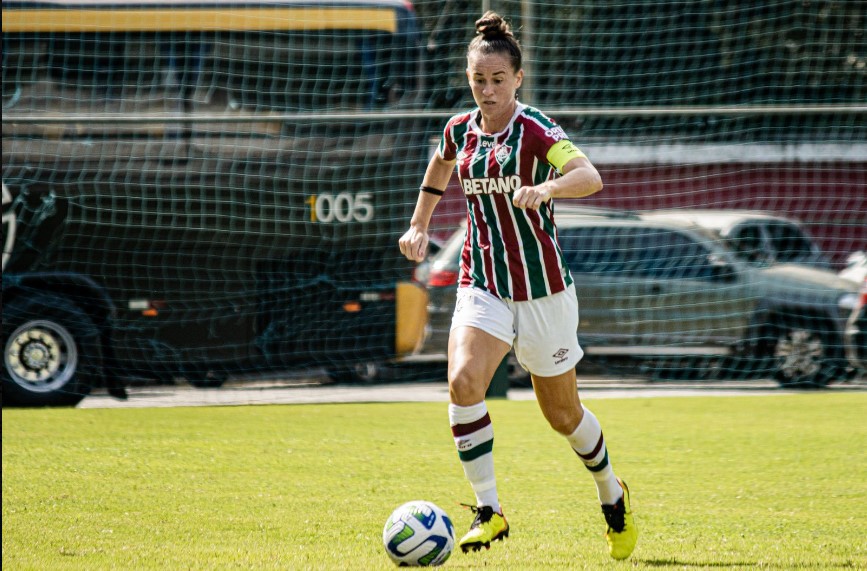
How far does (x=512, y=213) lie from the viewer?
4438mm

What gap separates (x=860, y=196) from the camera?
13.7 m

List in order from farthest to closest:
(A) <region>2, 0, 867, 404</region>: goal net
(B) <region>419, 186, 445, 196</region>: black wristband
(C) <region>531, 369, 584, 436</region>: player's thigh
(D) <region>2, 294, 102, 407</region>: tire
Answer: (A) <region>2, 0, 867, 404</region>: goal net, (D) <region>2, 294, 102, 407</region>: tire, (B) <region>419, 186, 445, 196</region>: black wristband, (C) <region>531, 369, 584, 436</region>: player's thigh

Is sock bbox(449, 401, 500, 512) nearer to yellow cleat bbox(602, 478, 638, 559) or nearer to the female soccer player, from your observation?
the female soccer player

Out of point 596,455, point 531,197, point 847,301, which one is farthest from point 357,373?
point 531,197

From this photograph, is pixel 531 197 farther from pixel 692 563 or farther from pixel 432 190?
pixel 692 563

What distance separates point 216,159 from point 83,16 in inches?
67.4

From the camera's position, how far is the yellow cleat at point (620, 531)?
4289mm

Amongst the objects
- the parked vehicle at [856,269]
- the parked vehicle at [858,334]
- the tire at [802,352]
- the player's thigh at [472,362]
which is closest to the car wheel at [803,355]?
the tire at [802,352]

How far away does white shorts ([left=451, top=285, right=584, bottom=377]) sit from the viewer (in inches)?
174

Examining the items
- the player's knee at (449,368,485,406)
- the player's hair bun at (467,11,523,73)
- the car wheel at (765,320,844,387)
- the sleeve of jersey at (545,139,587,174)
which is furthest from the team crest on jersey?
the car wheel at (765,320,844,387)

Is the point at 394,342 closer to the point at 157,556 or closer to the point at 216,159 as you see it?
the point at 216,159

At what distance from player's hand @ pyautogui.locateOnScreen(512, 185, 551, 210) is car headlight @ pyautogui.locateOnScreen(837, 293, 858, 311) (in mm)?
8058

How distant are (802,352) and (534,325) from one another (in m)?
7.52

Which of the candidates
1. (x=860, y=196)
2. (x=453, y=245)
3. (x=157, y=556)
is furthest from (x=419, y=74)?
(x=157, y=556)
